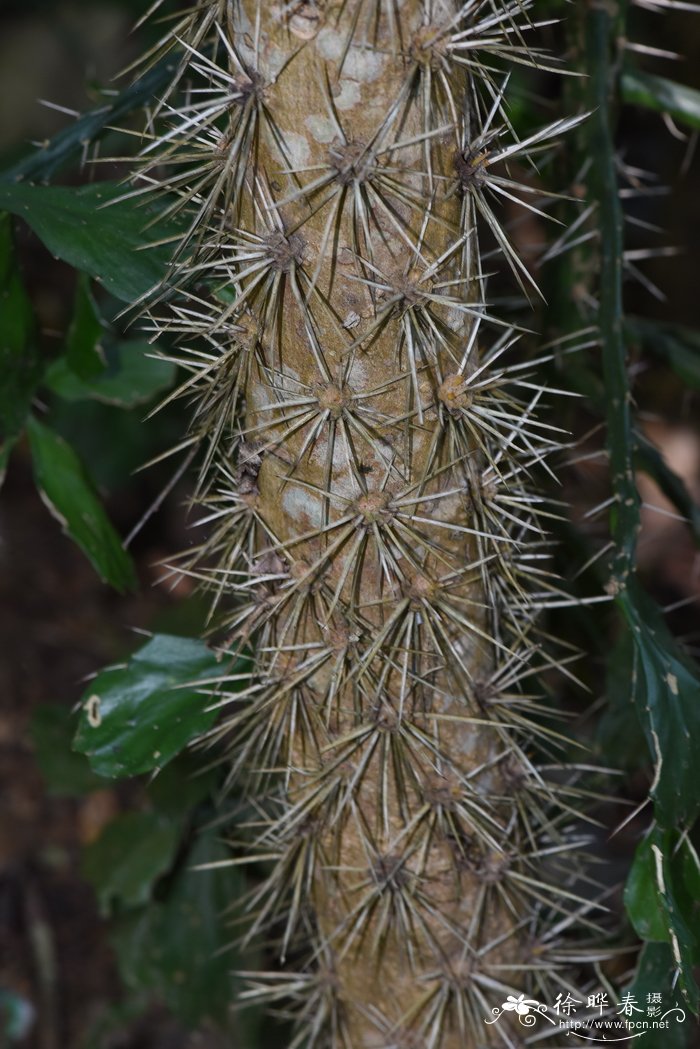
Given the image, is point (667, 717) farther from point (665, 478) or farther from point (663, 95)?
point (663, 95)

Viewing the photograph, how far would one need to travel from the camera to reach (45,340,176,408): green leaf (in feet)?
3.39

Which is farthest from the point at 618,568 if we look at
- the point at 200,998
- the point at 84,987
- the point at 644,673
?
the point at 84,987

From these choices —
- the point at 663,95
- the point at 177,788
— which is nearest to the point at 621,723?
the point at 177,788

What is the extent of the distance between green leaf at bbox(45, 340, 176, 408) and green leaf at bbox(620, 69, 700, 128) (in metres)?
0.56

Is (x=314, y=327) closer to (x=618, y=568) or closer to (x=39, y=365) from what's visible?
(x=618, y=568)

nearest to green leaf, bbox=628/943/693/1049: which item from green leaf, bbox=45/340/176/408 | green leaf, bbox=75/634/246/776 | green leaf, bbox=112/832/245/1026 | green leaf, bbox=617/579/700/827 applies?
green leaf, bbox=617/579/700/827

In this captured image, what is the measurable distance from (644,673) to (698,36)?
1.83 metres

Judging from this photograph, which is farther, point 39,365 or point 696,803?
point 39,365

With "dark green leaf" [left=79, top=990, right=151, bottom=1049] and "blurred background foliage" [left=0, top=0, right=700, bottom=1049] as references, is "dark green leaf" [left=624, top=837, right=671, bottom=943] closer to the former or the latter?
"blurred background foliage" [left=0, top=0, right=700, bottom=1049]

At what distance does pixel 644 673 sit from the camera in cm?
75

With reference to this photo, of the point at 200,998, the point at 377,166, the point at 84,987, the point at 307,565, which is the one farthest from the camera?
the point at 84,987

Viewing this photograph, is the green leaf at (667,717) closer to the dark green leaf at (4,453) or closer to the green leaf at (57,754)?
the dark green leaf at (4,453)

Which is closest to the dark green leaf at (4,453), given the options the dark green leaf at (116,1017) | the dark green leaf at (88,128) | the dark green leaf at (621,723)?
the dark green leaf at (88,128)

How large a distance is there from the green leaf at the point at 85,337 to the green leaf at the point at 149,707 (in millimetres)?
278
